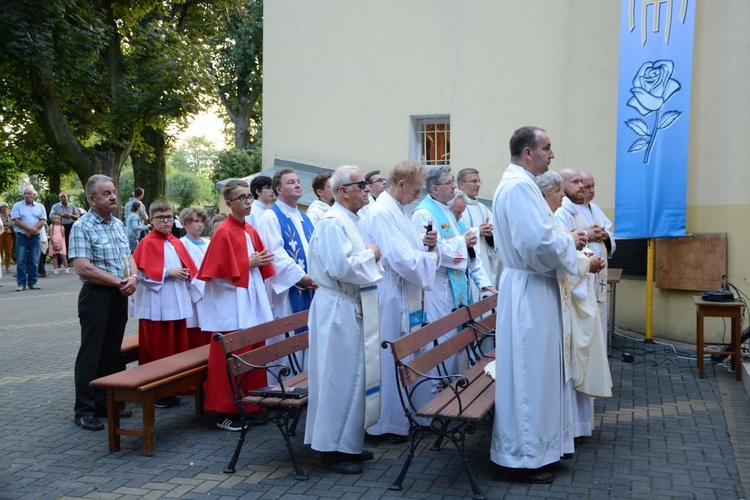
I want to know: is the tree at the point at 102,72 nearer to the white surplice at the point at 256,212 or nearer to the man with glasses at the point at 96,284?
the white surplice at the point at 256,212

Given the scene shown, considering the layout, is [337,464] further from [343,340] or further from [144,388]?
[144,388]

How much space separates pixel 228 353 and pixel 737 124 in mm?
7147

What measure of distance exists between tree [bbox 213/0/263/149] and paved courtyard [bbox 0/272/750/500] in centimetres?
2551

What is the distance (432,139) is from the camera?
13406 millimetres

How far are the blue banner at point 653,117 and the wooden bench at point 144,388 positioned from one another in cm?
618

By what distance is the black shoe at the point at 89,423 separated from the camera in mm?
6358

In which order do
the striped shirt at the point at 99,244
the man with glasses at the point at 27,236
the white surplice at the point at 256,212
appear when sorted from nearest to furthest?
the striped shirt at the point at 99,244 < the white surplice at the point at 256,212 < the man with glasses at the point at 27,236

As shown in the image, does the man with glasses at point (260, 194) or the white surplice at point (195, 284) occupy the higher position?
the man with glasses at point (260, 194)

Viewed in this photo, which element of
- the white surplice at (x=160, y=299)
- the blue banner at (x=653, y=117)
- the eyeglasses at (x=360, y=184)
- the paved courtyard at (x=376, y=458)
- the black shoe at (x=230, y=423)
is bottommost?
the paved courtyard at (x=376, y=458)

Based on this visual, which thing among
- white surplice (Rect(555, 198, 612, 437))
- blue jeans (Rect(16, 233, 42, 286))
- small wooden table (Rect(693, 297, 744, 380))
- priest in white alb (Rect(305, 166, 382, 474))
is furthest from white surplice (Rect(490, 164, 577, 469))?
blue jeans (Rect(16, 233, 42, 286))

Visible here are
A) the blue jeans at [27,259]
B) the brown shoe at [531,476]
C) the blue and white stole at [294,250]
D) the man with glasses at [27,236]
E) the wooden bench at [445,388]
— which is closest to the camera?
the wooden bench at [445,388]

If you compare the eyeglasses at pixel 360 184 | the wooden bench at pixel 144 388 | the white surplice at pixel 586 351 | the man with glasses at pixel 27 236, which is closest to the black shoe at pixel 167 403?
the wooden bench at pixel 144 388

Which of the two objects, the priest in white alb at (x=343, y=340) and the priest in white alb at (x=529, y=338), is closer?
the priest in white alb at (x=529, y=338)

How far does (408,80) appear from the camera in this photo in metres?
13.2
